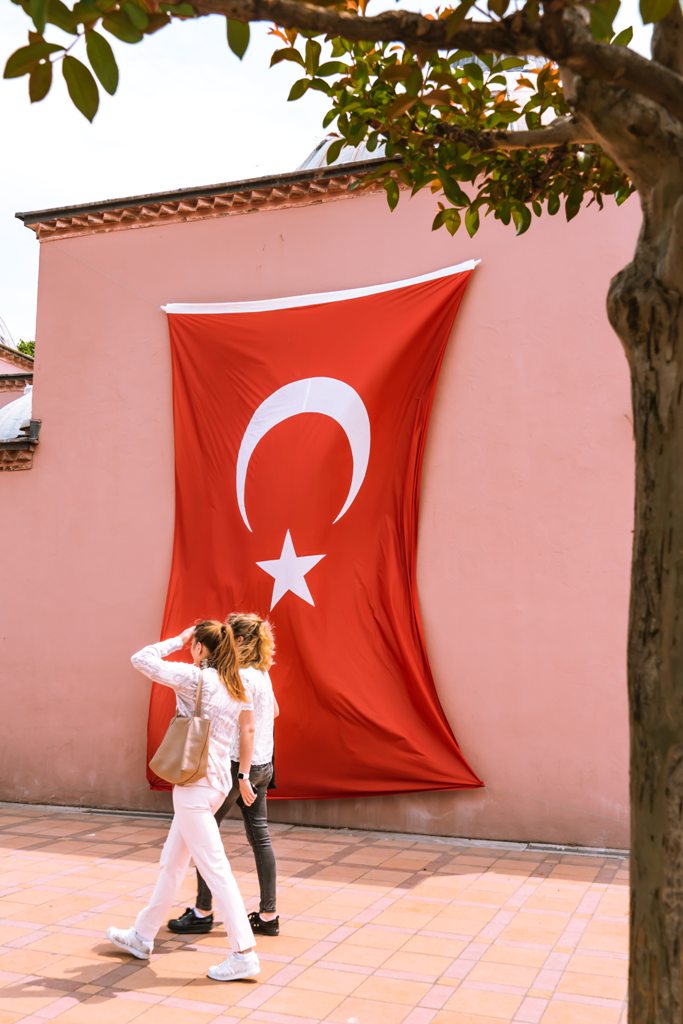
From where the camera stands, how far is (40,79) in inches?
105

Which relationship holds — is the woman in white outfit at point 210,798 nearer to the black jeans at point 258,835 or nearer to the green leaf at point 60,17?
the black jeans at point 258,835

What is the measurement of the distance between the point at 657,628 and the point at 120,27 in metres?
2.13

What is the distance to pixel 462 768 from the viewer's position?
8461 millimetres

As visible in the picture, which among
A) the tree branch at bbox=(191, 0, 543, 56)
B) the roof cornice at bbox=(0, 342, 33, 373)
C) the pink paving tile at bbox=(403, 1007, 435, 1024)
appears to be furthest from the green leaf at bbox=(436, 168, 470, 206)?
the roof cornice at bbox=(0, 342, 33, 373)

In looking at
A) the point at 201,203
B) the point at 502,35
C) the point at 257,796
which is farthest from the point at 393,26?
the point at 201,203

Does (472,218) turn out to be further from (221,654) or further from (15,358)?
(15,358)

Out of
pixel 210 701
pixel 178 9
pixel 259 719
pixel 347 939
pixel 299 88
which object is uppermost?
pixel 299 88

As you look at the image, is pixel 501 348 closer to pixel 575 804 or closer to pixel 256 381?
pixel 256 381

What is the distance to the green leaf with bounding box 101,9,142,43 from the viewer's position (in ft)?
8.57

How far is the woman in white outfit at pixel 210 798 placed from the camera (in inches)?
207

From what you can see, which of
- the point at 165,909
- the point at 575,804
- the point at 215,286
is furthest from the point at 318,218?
the point at 165,909

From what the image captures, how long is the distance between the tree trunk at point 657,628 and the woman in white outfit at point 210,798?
9.61 feet

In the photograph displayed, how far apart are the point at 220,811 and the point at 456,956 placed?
5.10 ft

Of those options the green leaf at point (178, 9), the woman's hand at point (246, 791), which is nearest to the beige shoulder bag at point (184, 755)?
the woman's hand at point (246, 791)
